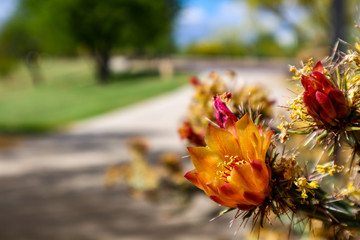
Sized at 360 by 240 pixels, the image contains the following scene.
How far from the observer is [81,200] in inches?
255

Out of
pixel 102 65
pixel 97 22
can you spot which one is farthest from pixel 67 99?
pixel 102 65

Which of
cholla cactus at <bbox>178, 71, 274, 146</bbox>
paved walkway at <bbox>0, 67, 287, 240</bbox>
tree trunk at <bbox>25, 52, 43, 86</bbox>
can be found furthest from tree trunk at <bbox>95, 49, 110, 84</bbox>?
cholla cactus at <bbox>178, 71, 274, 146</bbox>

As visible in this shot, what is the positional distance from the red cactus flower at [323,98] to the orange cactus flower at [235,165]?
0.10 meters

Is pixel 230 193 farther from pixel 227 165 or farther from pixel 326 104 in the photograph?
pixel 326 104

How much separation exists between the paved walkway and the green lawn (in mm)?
4562

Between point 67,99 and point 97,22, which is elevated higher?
point 97,22

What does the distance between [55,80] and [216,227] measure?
38.0 meters

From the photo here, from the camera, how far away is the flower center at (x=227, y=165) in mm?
731

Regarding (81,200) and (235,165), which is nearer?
(235,165)

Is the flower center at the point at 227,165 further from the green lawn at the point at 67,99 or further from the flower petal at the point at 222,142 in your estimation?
the green lawn at the point at 67,99

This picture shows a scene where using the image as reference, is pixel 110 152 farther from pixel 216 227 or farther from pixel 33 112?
pixel 33 112

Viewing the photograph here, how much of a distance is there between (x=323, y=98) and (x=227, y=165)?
20 centimetres

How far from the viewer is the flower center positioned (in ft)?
2.40

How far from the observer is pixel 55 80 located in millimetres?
40875
